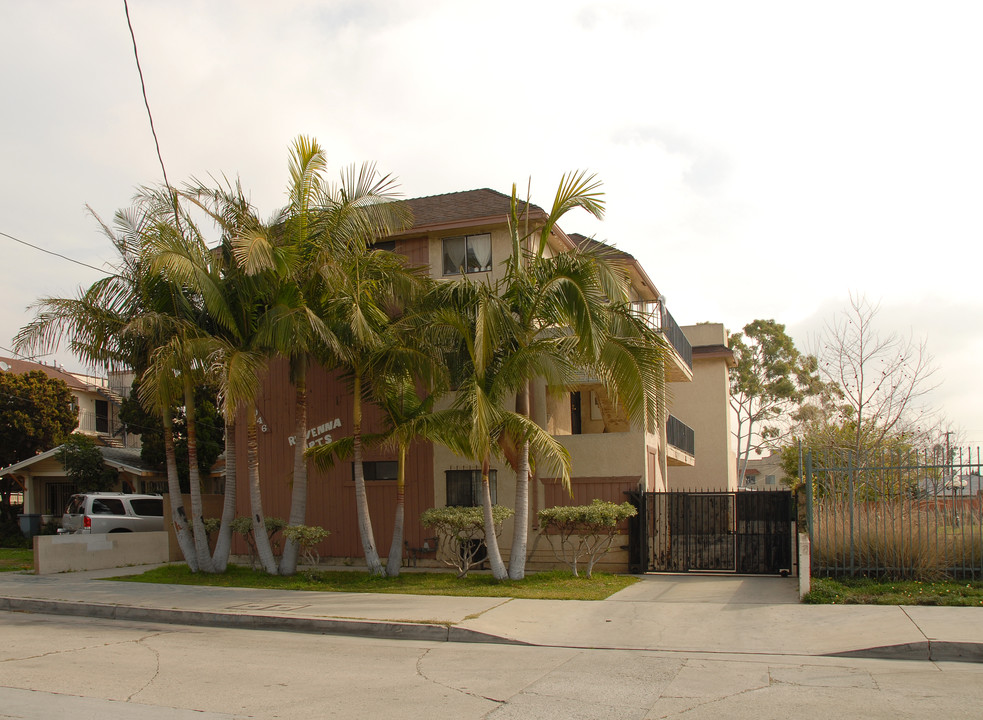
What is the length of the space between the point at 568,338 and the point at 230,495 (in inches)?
300

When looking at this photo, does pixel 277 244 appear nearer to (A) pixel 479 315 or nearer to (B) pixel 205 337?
(B) pixel 205 337

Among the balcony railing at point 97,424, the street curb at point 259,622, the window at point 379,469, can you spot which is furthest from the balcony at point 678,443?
the balcony railing at point 97,424

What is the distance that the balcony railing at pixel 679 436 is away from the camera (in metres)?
22.7

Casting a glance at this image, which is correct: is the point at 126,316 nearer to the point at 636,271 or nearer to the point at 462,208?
the point at 462,208

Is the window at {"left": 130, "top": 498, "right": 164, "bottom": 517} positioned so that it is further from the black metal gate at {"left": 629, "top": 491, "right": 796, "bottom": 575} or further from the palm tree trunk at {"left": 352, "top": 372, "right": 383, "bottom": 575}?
the black metal gate at {"left": 629, "top": 491, "right": 796, "bottom": 575}

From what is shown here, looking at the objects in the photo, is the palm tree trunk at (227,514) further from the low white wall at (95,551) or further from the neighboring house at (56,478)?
the neighboring house at (56,478)

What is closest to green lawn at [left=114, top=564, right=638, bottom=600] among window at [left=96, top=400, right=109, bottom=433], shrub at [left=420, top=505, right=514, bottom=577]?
shrub at [left=420, top=505, right=514, bottom=577]

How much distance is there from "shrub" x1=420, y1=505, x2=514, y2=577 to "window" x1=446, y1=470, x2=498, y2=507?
4.51 feet

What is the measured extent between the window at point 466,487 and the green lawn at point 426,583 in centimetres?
196

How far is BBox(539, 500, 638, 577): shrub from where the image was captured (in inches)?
582

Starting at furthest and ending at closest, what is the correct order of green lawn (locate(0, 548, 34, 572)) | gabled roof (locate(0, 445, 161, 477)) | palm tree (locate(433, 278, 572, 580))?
gabled roof (locate(0, 445, 161, 477)), green lawn (locate(0, 548, 34, 572)), palm tree (locate(433, 278, 572, 580))

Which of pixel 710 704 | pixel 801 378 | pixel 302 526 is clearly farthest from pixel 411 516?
pixel 801 378

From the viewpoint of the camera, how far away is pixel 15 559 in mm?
21734

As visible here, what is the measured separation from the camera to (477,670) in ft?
28.4
